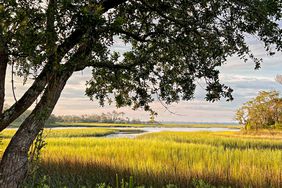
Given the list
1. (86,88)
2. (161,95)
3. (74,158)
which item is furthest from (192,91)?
(74,158)

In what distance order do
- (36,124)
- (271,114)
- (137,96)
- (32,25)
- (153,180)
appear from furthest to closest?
(271,114) < (153,180) < (137,96) < (36,124) < (32,25)

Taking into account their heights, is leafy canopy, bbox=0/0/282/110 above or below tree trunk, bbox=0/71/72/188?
above

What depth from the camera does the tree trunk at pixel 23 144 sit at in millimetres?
7195

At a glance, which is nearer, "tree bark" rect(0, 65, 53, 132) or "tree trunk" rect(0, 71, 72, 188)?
"tree trunk" rect(0, 71, 72, 188)

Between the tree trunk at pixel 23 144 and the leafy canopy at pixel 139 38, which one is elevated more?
the leafy canopy at pixel 139 38

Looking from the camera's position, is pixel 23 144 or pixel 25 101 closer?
pixel 23 144

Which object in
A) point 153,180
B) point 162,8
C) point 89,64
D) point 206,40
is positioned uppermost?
point 162,8

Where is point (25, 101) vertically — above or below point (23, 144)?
above

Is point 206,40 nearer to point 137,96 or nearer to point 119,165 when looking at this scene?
point 137,96

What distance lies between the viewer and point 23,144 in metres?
7.36

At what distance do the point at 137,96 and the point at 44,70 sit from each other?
3.79 metres

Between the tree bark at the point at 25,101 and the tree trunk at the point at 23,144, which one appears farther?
the tree bark at the point at 25,101

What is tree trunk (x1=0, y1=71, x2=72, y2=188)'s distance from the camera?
7.20m

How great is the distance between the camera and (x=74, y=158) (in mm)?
15602
